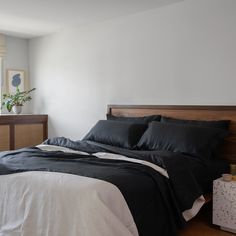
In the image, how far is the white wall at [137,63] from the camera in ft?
10.7

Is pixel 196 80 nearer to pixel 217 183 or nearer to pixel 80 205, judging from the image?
pixel 217 183

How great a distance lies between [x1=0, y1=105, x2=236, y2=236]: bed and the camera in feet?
6.15

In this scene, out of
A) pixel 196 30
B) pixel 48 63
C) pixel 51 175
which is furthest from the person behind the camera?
pixel 48 63

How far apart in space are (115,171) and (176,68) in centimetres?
179

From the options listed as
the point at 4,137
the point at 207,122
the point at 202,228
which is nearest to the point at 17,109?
the point at 4,137

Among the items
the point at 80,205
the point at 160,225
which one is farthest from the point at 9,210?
the point at 160,225

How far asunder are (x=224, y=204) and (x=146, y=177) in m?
0.83

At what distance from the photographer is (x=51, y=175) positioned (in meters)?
2.13

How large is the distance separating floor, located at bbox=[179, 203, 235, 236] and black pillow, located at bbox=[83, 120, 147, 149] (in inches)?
39.1

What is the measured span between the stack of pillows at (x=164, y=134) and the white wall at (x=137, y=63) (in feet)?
0.96

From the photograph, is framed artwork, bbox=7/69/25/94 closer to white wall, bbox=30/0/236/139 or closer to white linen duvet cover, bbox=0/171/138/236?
white wall, bbox=30/0/236/139

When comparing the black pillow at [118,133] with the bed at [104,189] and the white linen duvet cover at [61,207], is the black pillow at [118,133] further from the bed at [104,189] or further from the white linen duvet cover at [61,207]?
the white linen duvet cover at [61,207]

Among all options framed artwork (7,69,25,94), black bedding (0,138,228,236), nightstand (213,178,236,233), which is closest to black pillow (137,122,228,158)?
black bedding (0,138,228,236)

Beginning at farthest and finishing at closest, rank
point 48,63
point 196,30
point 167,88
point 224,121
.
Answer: point 48,63
point 167,88
point 196,30
point 224,121
